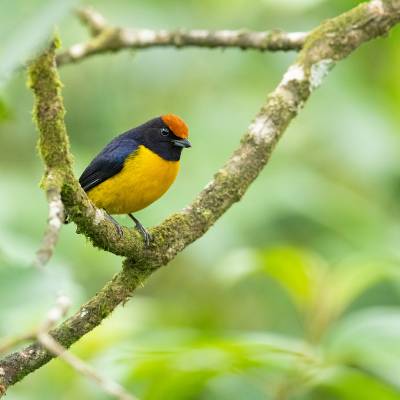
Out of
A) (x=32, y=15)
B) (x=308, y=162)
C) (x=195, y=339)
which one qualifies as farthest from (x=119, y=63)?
(x=32, y=15)

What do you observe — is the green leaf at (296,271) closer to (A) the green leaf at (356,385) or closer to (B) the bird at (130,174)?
(A) the green leaf at (356,385)

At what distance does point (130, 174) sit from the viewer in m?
4.40

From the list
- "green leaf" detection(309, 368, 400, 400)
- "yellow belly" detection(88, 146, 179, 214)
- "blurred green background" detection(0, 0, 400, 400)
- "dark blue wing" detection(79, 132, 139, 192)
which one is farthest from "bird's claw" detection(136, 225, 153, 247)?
"dark blue wing" detection(79, 132, 139, 192)

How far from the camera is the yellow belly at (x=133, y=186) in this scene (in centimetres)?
434

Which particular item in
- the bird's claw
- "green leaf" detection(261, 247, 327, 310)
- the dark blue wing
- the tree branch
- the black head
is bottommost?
the bird's claw

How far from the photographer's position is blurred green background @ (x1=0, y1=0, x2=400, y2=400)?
342 cm

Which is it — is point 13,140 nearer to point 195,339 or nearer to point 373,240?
point 373,240

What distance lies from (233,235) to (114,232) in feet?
9.47

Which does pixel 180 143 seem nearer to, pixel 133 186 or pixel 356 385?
pixel 133 186

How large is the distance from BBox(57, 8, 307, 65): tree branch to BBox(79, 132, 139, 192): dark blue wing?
573mm

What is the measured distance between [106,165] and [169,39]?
81cm

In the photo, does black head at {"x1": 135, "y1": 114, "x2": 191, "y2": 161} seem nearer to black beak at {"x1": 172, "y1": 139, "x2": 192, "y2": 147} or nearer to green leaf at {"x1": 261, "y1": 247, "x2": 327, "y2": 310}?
black beak at {"x1": 172, "y1": 139, "x2": 192, "y2": 147}

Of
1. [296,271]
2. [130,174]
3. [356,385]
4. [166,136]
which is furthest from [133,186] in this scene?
[356,385]

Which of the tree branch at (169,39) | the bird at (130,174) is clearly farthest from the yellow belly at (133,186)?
the tree branch at (169,39)
